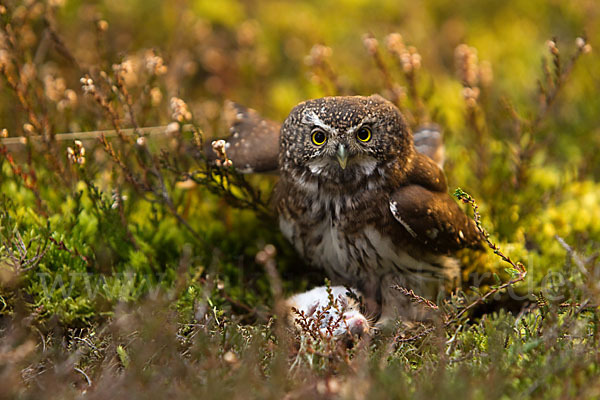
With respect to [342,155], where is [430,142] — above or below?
below

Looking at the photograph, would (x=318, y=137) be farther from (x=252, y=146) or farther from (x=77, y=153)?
(x=77, y=153)

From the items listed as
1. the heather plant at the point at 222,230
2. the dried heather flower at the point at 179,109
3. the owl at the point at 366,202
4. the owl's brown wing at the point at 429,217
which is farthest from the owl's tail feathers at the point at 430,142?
the dried heather flower at the point at 179,109

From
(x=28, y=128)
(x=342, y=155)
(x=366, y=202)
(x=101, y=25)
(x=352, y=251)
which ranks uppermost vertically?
(x=101, y=25)

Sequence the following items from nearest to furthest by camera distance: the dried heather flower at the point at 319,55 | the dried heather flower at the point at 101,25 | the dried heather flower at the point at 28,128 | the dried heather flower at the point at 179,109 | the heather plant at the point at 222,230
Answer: the heather plant at the point at 222,230 → the dried heather flower at the point at 179,109 → the dried heather flower at the point at 28,128 → the dried heather flower at the point at 101,25 → the dried heather flower at the point at 319,55

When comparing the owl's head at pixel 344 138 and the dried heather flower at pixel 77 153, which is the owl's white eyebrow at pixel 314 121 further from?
the dried heather flower at pixel 77 153

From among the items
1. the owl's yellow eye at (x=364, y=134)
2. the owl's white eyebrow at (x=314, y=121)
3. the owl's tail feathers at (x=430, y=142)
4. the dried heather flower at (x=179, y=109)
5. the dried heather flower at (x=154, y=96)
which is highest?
the owl's white eyebrow at (x=314, y=121)

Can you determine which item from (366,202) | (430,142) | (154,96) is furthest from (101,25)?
(430,142)

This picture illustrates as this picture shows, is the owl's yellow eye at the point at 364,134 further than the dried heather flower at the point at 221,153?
No
